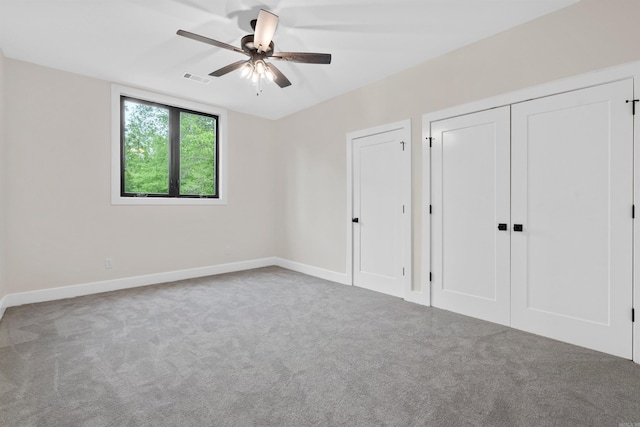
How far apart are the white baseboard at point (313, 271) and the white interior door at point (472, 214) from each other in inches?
58.1

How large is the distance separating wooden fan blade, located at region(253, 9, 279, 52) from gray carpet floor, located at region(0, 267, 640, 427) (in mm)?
2532

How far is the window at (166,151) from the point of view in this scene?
4255 millimetres

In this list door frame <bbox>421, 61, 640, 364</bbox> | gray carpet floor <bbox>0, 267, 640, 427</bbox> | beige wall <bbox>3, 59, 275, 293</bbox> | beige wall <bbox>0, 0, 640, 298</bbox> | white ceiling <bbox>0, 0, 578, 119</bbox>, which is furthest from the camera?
beige wall <bbox>3, 59, 275, 293</bbox>

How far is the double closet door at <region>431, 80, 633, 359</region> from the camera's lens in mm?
2303

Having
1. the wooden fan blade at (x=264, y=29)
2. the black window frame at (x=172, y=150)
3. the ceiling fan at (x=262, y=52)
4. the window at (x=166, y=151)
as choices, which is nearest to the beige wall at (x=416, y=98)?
the window at (x=166, y=151)

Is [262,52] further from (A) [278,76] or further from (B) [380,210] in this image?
(B) [380,210]

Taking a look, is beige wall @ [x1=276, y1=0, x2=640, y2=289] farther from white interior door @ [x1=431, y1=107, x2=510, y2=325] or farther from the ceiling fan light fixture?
the ceiling fan light fixture

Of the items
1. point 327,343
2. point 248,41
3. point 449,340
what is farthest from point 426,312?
point 248,41

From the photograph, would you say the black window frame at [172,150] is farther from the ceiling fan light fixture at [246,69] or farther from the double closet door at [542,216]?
the double closet door at [542,216]

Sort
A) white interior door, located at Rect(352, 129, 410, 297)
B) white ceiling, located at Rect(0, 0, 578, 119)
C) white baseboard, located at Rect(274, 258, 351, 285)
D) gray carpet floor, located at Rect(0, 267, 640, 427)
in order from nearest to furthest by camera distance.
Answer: gray carpet floor, located at Rect(0, 267, 640, 427)
white ceiling, located at Rect(0, 0, 578, 119)
white interior door, located at Rect(352, 129, 410, 297)
white baseboard, located at Rect(274, 258, 351, 285)

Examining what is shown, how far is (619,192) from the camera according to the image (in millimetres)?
2279

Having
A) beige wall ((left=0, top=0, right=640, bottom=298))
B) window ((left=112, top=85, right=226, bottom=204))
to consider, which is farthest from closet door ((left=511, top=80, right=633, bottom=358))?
window ((left=112, top=85, right=226, bottom=204))

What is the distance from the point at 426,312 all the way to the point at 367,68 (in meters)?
2.92

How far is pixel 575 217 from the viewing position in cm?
249
